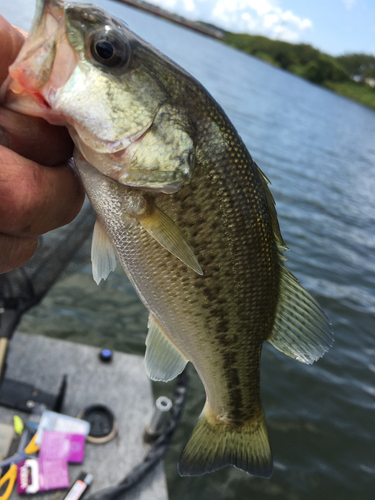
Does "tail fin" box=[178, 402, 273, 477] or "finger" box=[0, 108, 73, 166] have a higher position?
"finger" box=[0, 108, 73, 166]

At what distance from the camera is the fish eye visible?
141 centimetres

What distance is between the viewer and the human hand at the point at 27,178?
1.30m

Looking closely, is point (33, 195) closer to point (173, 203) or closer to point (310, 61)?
point (173, 203)

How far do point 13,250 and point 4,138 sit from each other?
0.47 m

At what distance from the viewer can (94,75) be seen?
1.42m

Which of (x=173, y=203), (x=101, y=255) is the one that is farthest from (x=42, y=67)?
(x=101, y=255)

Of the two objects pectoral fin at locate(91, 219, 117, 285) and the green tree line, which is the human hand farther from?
the green tree line

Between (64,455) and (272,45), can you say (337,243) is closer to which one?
(64,455)

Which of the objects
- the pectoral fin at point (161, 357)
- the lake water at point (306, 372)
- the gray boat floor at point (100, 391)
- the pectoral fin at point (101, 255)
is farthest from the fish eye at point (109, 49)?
the lake water at point (306, 372)

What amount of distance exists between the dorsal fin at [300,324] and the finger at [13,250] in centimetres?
133

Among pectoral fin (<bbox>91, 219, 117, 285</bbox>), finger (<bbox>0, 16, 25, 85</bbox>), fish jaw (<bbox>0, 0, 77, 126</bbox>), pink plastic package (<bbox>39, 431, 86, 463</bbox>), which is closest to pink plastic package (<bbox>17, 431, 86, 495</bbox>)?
pink plastic package (<bbox>39, 431, 86, 463</bbox>)

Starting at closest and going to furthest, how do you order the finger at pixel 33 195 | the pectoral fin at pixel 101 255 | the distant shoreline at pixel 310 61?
the finger at pixel 33 195 < the pectoral fin at pixel 101 255 < the distant shoreline at pixel 310 61

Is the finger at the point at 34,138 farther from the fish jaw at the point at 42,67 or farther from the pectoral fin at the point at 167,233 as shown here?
the pectoral fin at the point at 167,233

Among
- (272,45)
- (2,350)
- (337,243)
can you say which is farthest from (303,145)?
(272,45)
